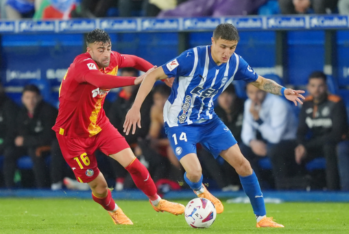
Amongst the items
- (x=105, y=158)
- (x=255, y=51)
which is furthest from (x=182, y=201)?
(x=255, y=51)

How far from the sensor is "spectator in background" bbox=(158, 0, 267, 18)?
10297 mm

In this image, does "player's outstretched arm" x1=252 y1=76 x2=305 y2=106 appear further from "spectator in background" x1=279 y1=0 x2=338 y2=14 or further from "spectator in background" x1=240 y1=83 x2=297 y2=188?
"spectator in background" x1=279 y1=0 x2=338 y2=14

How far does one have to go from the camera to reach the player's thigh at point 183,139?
6535 mm

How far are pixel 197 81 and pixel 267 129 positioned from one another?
357cm

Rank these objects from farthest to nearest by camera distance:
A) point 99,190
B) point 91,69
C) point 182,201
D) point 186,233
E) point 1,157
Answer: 1. point 1,157
2. point 182,201
3. point 99,190
4. point 91,69
5. point 186,233

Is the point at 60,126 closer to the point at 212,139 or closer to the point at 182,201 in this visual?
the point at 212,139

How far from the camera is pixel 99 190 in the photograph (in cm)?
703

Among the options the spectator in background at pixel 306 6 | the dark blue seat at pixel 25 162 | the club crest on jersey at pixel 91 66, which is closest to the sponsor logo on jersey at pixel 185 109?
the club crest on jersey at pixel 91 66

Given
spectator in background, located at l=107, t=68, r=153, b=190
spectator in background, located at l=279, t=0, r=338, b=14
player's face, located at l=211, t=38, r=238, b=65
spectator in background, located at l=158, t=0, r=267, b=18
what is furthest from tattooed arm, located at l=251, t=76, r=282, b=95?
spectator in background, located at l=107, t=68, r=153, b=190

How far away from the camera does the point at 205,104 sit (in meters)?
6.68

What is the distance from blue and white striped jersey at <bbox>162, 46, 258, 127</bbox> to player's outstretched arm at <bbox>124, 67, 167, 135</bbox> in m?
0.14

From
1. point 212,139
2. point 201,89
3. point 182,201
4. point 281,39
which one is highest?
point 281,39

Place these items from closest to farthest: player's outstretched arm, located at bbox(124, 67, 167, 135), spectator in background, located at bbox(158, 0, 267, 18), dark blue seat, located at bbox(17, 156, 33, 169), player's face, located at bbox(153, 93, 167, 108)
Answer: player's outstretched arm, located at bbox(124, 67, 167, 135)
spectator in background, located at bbox(158, 0, 267, 18)
player's face, located at bbox(153, 93, 167, 108)
dark blue seat, located at bbox(17, 156, 33, 169)

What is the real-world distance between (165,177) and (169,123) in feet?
12.3
